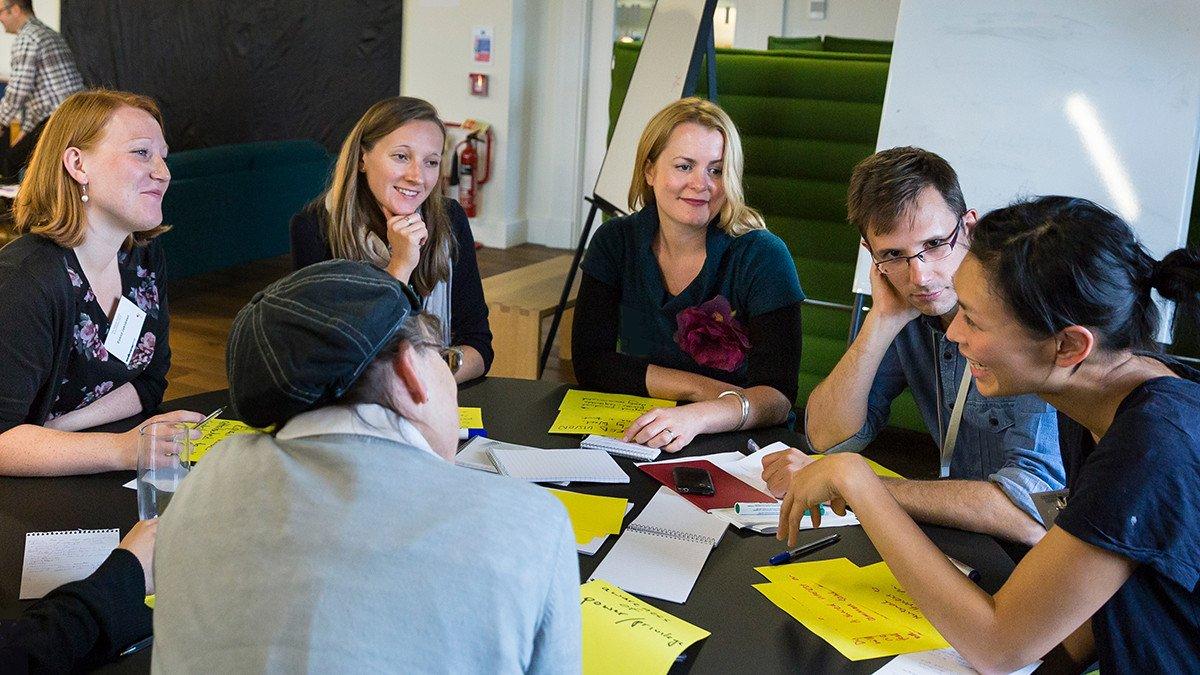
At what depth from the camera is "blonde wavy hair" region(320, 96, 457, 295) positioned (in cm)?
261

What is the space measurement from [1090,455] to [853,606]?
1.18 feet

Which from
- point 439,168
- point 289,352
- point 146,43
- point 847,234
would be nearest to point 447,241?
→ point 439,168

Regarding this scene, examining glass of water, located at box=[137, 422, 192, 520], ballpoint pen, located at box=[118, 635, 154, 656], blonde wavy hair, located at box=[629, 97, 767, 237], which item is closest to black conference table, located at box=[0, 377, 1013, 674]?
ballpoint pen, located at box=[118, 635, 154, 656]

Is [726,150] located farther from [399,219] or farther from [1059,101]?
[1059,101]

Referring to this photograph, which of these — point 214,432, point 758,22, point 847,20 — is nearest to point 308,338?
point 214,432

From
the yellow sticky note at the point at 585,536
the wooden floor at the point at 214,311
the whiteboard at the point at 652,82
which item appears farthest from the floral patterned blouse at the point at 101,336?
the whiteboard at the point at 652,82

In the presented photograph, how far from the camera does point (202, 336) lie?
5.20m

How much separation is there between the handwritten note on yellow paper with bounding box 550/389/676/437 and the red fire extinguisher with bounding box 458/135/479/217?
16.6ft

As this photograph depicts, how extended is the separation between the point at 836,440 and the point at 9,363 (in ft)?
4.98

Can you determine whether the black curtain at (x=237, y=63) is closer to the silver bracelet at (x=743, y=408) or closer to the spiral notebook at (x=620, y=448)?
the silver bracelet at (x=743, y=408)

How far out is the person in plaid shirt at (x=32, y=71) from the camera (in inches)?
259

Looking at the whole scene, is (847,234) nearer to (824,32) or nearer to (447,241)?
(447,241)

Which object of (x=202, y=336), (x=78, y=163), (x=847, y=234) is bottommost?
(x=202, y=336)

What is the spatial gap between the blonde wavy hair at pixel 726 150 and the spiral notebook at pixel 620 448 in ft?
2.43
